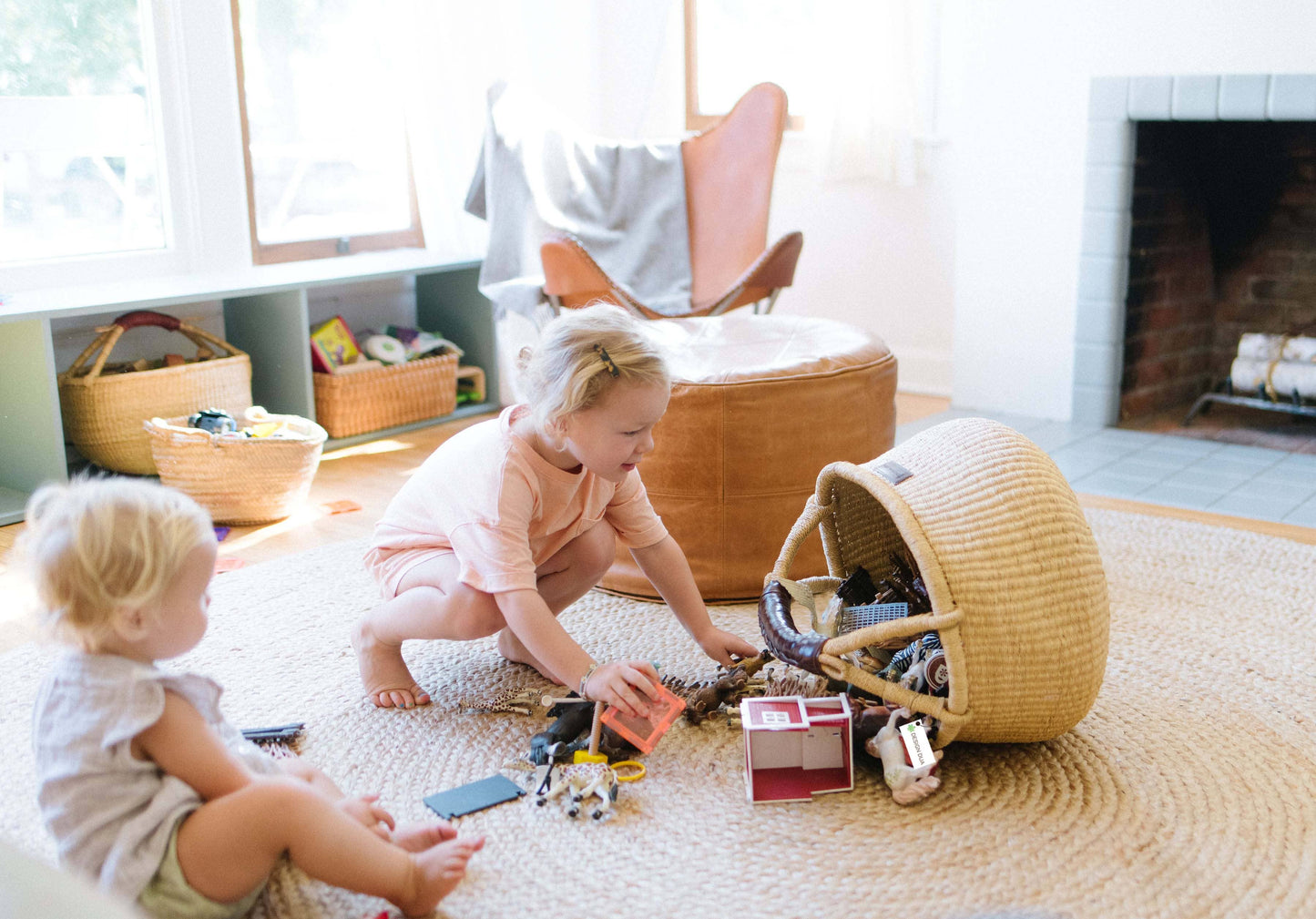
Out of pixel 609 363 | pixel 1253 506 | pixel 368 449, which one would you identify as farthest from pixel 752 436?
pixel 368 449

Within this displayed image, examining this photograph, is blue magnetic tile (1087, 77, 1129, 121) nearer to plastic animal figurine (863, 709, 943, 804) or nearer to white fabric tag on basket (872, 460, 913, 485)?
white fabric tag on basket (872, 460, 913, 485)

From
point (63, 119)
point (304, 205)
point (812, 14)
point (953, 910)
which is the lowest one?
point (953, 910)

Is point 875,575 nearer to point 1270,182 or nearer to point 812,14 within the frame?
point 1270,182

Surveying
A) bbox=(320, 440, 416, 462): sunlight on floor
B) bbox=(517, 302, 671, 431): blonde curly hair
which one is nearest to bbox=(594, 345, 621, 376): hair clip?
bbox=(517, 302, 671, 431): blonde curly hair

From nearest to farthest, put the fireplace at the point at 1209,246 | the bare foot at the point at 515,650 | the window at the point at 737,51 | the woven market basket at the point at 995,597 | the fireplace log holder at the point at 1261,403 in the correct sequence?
the woven market basket at the point at 995,597
the bare foot at the point at 515,650
the fireplace log holder at the point at 1261,403
the fireplace at the point at 1209,246
the window at the point at 737,51

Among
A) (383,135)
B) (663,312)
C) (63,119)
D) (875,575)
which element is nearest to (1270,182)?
(663,312)

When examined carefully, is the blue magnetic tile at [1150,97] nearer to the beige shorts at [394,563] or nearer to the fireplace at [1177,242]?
the fireplace at [1177,242]

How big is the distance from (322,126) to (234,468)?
1438mm

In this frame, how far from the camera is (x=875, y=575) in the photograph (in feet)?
6.27

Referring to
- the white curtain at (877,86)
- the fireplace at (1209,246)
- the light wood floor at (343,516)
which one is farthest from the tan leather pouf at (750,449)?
the white curtain at (877,86)

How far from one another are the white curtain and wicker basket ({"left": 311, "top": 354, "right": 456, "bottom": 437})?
1379mm

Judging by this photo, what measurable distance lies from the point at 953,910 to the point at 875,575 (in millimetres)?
668

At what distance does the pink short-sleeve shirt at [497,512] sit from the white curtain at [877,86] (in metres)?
2.28

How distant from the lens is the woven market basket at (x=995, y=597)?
1481mm
